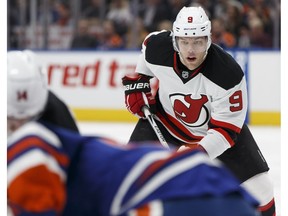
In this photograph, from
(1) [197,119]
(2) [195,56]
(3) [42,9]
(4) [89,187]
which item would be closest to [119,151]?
(4) [89,187]

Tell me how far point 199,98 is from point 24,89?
6.01 ft

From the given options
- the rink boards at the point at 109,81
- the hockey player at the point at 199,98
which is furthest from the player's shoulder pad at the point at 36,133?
the rink boards at the point at 109,81

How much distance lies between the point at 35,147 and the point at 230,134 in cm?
187

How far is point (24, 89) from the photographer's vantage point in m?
1.83

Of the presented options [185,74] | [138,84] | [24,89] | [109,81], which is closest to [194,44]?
[185,74]

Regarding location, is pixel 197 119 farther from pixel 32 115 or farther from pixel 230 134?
pixel 32 115

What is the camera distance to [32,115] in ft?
6.11

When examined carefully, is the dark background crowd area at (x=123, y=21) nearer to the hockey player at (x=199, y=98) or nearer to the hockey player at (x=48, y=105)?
the hockey player at (x=199, y=98)

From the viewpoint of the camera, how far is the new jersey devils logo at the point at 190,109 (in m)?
3.60

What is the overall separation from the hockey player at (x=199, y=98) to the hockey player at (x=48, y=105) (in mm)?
993

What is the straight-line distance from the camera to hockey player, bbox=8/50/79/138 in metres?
1.90

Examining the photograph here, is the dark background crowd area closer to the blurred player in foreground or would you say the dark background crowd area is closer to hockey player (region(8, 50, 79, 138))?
hockey player (region(8, 50, 79, 138))

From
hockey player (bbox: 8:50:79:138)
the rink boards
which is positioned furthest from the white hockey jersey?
the rink boards

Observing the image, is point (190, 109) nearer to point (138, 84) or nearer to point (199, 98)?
point (199, 98)
